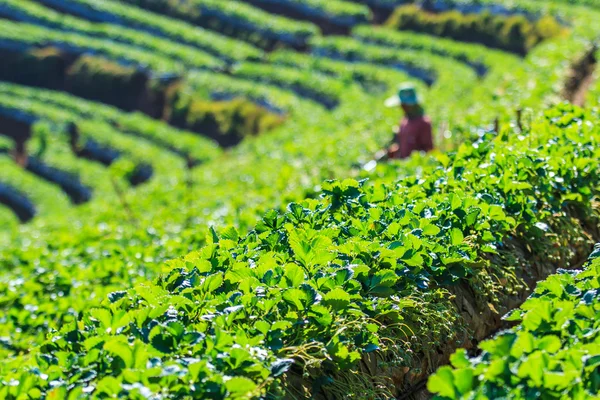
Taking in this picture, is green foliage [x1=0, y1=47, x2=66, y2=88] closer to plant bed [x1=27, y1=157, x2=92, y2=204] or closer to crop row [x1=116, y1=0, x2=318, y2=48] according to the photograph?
crop row [x1=116, y1=0, x2=318, y2=48]

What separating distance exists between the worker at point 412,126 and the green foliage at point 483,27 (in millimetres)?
26046

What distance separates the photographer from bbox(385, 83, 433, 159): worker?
12438 mm

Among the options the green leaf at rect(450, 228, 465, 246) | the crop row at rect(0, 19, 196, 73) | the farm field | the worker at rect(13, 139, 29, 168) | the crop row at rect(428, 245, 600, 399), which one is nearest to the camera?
the crop row at rect(428, 245, 600, 399)

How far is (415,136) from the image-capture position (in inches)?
495

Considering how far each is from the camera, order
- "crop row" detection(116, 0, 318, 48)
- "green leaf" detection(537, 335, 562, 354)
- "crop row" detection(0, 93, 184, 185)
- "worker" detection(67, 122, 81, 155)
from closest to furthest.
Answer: "green leaf" detection(537, 335, 562, 354), "crop row" detection(0, 93, 184, 185), "worker" detection(67, 122, 81, 155), "crop row" detection(116, 0, 318, 48)

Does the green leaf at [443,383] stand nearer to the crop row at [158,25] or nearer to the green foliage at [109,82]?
the crop row at [158,25]

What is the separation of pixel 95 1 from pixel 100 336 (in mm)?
48577

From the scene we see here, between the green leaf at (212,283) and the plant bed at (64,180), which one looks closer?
the green leaf at (212,283)

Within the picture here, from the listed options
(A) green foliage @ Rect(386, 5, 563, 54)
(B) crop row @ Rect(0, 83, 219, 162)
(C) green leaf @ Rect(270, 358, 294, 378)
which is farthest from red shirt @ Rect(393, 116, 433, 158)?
(A) green foliage @ Rect(386, 5, 563, 54)

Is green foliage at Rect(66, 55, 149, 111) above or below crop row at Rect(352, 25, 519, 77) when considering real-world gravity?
below

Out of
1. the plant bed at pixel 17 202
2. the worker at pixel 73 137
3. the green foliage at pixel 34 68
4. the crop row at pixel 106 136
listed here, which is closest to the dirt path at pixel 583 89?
the crop row at pixel 106 136

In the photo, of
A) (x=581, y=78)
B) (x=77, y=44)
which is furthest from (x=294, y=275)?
(x=77, y=44)

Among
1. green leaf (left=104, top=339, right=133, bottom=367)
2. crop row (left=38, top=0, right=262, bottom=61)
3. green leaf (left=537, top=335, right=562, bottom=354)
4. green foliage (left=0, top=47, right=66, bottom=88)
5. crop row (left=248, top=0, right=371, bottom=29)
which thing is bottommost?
green foliage (left=0, top=47, right=66, bottom=88)

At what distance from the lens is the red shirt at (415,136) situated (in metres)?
12.5
